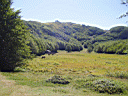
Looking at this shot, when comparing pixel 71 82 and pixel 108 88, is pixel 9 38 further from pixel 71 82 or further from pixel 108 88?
pixel 108 88

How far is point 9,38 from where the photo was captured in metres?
23.7

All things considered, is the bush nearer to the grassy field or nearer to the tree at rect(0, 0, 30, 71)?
the grassy field

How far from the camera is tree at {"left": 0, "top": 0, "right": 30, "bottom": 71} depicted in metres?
23.4

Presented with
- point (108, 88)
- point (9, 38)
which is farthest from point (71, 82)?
point (9, 38)

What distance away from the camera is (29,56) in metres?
27.3

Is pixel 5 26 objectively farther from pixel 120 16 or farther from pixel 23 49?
pixel 120 16

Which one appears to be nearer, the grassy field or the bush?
the grassy field

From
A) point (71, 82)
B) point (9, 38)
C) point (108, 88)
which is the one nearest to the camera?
point (108, 88)

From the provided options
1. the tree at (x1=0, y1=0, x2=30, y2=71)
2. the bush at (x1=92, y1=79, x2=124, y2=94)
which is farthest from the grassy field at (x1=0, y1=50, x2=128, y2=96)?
the tree at (x1=0, y1=0, x2=30, y2=71)

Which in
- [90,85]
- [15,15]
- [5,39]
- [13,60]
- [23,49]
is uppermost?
[15,15]

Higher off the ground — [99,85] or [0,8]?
[0,8]

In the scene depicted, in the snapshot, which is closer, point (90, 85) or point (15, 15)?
point (90, 85)

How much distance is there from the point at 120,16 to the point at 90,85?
31.2 ft

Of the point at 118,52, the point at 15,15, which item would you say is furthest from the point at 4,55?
the point at 118,52
